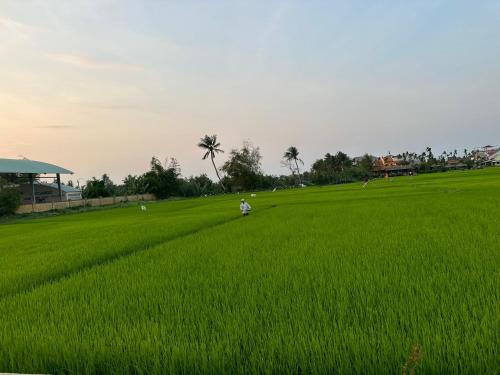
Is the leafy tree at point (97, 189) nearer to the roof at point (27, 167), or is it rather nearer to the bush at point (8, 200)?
the roof at point (27, 167)

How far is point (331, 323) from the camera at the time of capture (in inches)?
113

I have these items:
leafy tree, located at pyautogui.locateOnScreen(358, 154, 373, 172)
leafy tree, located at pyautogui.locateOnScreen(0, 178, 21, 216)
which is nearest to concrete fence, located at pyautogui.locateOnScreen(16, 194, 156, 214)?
leafy tree, located at pyautogui.locateOnScreen(0, 178, 21, 216)

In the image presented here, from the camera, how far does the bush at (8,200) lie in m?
30.5

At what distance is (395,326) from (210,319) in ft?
4.76

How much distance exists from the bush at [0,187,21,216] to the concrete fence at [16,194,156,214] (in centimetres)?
107

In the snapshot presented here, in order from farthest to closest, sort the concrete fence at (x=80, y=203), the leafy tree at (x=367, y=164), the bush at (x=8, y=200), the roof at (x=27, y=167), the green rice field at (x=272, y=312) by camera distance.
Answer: the leafy tree at (x=367, y=164) < the roof at (x=27, y=167) < the concrete fence at (x=80, y=203) < the bush at (x=8, y=200) < the green rice field at (x=272, y=312)

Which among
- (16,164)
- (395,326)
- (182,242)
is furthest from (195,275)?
(16,164)

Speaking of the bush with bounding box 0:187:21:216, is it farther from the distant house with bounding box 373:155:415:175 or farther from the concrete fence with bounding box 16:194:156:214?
the distant house with bounding box 373:155:415:175

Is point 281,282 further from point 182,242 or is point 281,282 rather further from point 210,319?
point 182,242

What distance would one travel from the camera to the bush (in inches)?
1201

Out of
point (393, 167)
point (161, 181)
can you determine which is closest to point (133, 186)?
point (161, 181)

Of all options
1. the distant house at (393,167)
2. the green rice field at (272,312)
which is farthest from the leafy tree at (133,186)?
the distant house at (393,167)

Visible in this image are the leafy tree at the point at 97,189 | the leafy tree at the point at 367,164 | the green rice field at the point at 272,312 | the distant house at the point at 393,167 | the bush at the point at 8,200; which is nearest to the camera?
the green rice field at the point at 272,312

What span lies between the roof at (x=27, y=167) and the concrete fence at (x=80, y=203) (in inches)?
145
